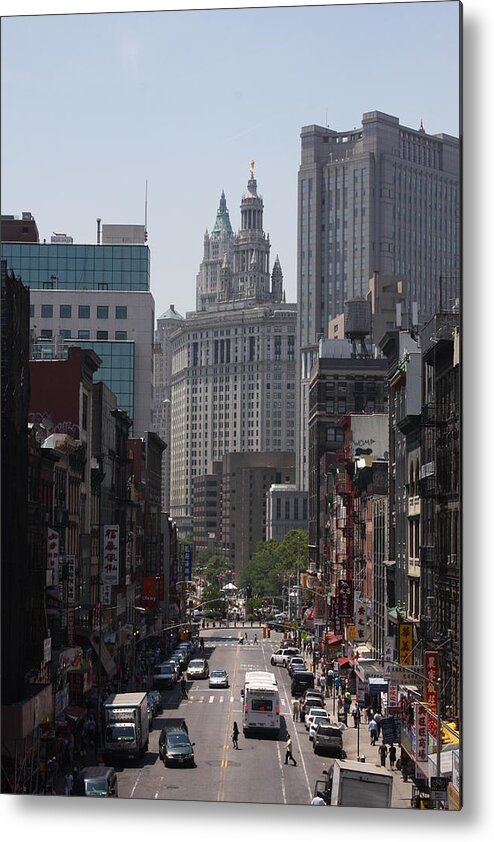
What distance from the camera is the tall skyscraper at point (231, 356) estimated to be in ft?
197

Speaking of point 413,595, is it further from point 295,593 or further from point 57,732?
point 295,593

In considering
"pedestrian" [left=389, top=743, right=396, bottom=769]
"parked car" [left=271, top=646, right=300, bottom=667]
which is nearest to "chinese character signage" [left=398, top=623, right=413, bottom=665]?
"pedestrian" [left=389, top=743, right=396, bottom=769]

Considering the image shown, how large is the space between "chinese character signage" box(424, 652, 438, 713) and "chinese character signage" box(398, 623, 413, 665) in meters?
7.57

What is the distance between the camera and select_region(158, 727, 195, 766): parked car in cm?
4299

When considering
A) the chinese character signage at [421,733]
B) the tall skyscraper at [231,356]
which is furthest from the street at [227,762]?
the tall skyscraper at [231,356]

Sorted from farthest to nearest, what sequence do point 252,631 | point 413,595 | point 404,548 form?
point 252,631 < point 404,548 < point 413,595

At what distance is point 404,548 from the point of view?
6594cm

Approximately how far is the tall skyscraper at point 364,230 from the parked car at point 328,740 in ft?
71.3

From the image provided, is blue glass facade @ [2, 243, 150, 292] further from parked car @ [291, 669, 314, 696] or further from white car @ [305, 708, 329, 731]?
white car @ [305, 708, 329, 731]

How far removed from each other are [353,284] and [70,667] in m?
131

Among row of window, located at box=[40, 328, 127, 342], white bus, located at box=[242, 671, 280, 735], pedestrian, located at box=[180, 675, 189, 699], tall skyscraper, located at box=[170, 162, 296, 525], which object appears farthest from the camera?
row of window, located at box=[40, 328, 127, 342]

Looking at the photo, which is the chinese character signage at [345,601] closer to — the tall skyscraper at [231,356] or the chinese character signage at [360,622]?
the chinese character signage at [360,622]

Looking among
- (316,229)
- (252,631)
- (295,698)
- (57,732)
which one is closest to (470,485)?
(57,732)

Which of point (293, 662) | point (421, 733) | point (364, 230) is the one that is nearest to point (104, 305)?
point (293, 662)
